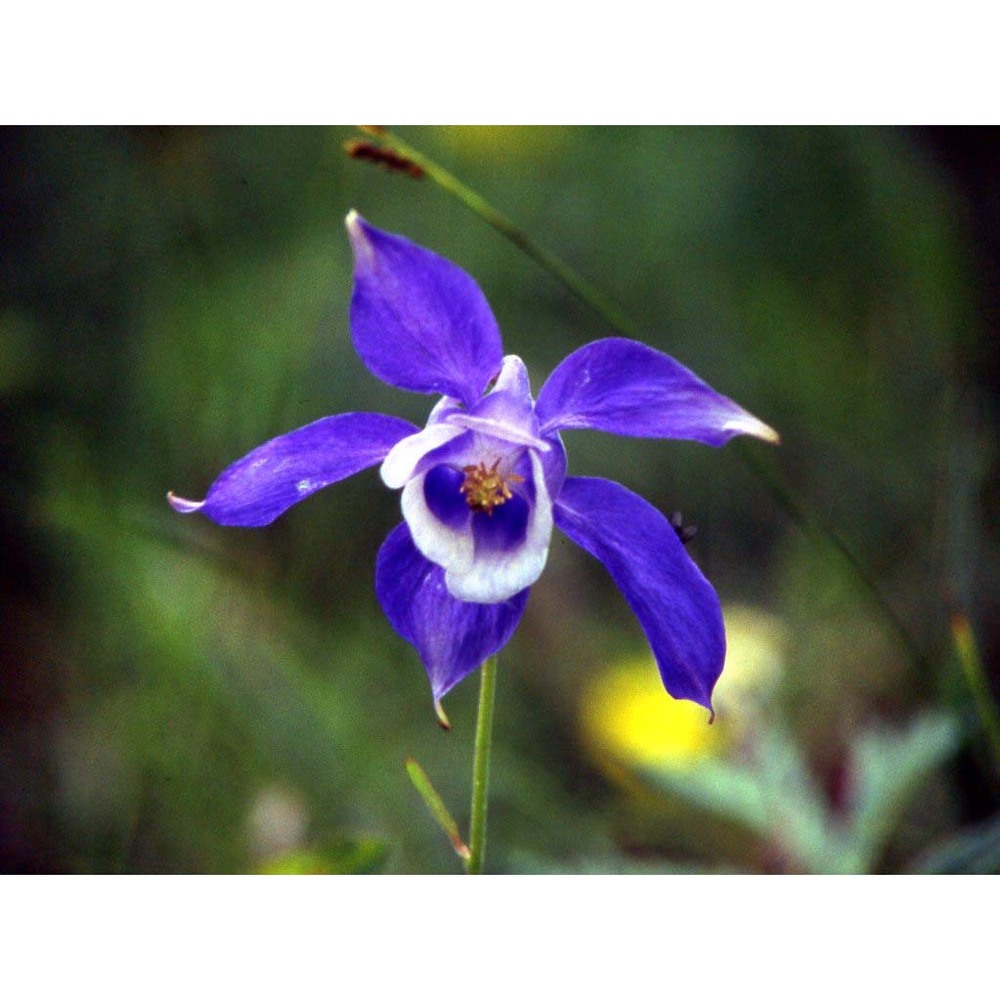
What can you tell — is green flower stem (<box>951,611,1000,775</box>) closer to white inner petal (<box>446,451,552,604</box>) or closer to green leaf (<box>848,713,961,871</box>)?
green leaf (<box>848,713,961,871</box>)

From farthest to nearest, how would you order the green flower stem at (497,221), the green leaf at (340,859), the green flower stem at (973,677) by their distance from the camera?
the green flower stem at (973,677), the green leaf at (340,859), the green flower stem at (497,221)

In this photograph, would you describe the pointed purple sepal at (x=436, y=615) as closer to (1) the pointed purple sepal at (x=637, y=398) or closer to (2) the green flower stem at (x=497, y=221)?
(1) the pointed purple sepal at (x=637, y=398)

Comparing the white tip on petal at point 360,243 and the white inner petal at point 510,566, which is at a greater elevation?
the white tip on petal at point 360,243

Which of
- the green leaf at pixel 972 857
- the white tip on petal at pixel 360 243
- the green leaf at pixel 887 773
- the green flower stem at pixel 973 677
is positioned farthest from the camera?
the green leaf at pixel 887 773

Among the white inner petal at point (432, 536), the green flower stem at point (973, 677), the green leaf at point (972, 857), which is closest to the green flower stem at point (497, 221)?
the white inner petal at point (432, 536)
